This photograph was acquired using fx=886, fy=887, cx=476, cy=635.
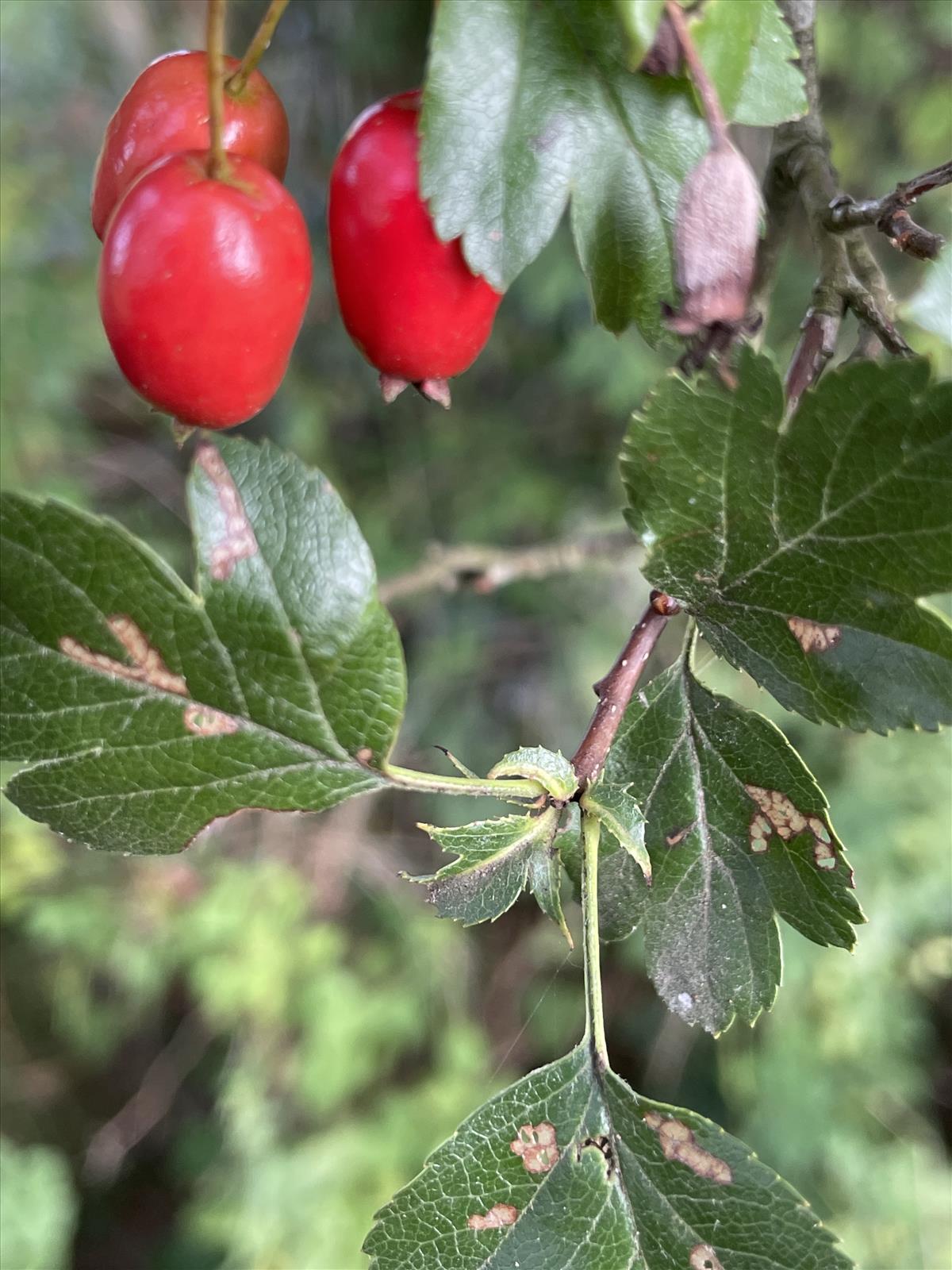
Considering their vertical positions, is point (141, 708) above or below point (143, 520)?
above

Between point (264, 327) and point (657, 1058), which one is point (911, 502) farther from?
point (657, 1058)

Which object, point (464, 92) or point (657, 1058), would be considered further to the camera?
point (657, 1058)

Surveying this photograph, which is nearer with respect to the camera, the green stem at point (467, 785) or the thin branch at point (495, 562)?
the green stem at point (467, 785)

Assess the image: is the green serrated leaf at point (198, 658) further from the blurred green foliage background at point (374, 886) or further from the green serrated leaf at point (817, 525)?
the blurred green foliage background at point (374, 886)

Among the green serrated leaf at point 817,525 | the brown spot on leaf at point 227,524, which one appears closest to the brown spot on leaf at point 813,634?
the green serrated leaf at point 817,525

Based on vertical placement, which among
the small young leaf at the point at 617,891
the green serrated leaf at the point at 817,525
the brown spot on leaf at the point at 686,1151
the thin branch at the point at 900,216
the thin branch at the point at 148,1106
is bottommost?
the thin branch at the point at 148,1106

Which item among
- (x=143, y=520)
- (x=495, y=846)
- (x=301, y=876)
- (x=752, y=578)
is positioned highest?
(x=752, y=578)

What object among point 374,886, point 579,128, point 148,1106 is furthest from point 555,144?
point 148,1106

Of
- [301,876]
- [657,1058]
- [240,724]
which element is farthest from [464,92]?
[657,1058]
